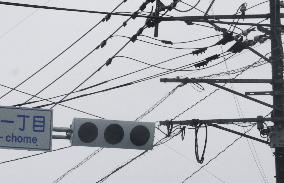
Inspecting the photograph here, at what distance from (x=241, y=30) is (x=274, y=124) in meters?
2.01

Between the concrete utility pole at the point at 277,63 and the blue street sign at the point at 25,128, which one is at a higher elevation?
the concrete utility pole at the point at 277,63

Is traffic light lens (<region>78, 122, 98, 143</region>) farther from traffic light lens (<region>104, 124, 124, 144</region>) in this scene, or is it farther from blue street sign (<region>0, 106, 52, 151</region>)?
blue street sign (<region>0, 106, 52, 151</region>)

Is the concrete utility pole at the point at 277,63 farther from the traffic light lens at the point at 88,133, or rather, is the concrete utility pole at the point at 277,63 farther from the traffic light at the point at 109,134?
the traffic light lens at the point at 88,133

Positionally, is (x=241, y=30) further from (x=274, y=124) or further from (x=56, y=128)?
(x=56, y=128)

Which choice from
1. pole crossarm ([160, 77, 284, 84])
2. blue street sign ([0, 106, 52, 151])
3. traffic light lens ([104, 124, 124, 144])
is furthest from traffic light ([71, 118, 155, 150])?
pole crossarm ([160, 77, 284, 84])

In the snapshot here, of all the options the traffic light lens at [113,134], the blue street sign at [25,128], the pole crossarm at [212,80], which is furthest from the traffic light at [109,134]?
the pole crossarm at [212,80]

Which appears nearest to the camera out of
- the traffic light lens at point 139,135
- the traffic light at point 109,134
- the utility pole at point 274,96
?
the traffic light at point 109,134

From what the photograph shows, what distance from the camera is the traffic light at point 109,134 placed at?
1273 centimetres

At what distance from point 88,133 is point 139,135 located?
0.93 m

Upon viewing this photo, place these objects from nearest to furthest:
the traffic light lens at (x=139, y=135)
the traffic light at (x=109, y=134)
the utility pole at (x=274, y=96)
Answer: the traffic light at (x=109, y=134) < the traffic light lens at (x=139, y=135) < the utility pole at (x=274, y=96)

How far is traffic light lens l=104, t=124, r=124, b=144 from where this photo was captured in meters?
12.8

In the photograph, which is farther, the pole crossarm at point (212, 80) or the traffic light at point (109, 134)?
the pole crossarm at point (212, 80)

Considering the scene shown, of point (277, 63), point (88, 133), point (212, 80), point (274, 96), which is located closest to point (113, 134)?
point (88, 133)

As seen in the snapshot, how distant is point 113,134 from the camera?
12.8m
